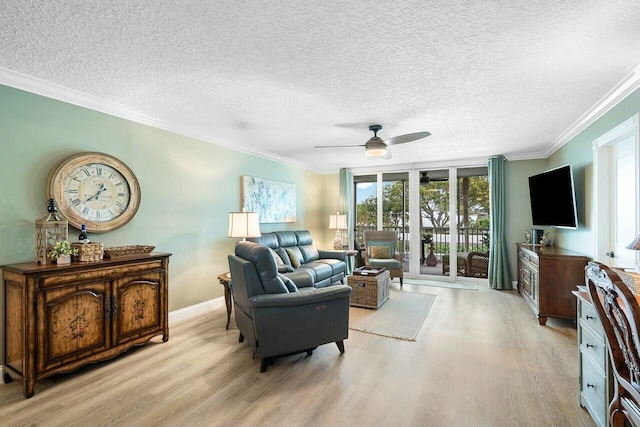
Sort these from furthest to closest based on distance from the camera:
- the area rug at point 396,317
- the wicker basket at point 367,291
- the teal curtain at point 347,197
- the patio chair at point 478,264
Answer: the teal curtain at point 347,197
the patio chair at point 478,264
the wicker basket at point 367,291
the area rug at point 396,317

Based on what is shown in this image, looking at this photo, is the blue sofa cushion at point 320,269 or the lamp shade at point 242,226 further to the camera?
the blue sofa cushion at point 320,269

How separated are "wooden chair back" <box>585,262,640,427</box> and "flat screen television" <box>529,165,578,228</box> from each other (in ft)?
9.48

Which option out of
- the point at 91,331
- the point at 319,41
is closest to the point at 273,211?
the point at 91,331

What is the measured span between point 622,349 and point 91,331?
11.7 feet

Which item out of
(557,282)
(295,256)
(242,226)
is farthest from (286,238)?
(557,282)

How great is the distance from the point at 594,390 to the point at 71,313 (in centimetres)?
381

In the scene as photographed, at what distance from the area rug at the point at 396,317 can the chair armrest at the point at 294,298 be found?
110 centimetres

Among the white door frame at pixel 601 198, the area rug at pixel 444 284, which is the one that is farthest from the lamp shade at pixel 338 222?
the white door frame at pixel 601 198

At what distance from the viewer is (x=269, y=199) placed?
5.62 m

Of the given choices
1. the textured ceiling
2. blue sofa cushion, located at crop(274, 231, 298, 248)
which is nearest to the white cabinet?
the textured ceiling

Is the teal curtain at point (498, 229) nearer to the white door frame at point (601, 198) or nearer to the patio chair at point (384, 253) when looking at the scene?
the patio chair at point (384, 253)

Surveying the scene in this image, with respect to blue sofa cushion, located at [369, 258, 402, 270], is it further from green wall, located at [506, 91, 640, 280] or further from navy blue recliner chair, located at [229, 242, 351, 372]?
navy blue recliner chair, located at [229, 242, 351, 372]

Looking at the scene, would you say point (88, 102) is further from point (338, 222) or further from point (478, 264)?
point (478, 264)

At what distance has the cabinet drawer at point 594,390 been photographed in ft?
6.03
